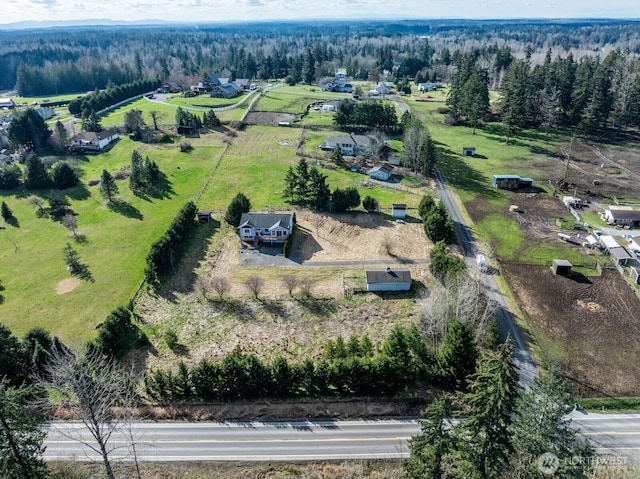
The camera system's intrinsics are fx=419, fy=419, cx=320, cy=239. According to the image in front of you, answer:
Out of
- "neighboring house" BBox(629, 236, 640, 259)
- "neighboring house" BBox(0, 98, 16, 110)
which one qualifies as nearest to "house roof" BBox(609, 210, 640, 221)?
"neighboring house" BBox(629, 236, 640, 259)

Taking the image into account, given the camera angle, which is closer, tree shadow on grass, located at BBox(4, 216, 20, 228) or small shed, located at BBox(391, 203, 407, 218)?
tree shadow on grass, located at BBox(4, 216, 20, 228)

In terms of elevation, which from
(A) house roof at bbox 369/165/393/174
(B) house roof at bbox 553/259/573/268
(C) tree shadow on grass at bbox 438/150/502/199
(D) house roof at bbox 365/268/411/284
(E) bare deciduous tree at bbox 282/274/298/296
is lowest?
(E) bare deciduous tree at bbox 282/274/298/296

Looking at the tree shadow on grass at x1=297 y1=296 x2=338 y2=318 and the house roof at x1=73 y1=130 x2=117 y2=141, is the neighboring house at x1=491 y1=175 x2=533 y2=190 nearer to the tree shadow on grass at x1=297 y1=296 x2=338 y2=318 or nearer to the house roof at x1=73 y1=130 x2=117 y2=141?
the tree shadow on grass at x1=297 y1=296 x2=338 y2=318

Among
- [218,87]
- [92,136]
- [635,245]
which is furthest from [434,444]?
[218,87]

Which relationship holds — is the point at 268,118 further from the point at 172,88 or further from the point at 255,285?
the point at 255,285

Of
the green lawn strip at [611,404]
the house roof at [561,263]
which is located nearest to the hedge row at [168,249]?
the green lawn strip at [611,404]

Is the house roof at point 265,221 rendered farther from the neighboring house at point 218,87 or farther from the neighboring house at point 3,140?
the neighboring house at point 218,87
